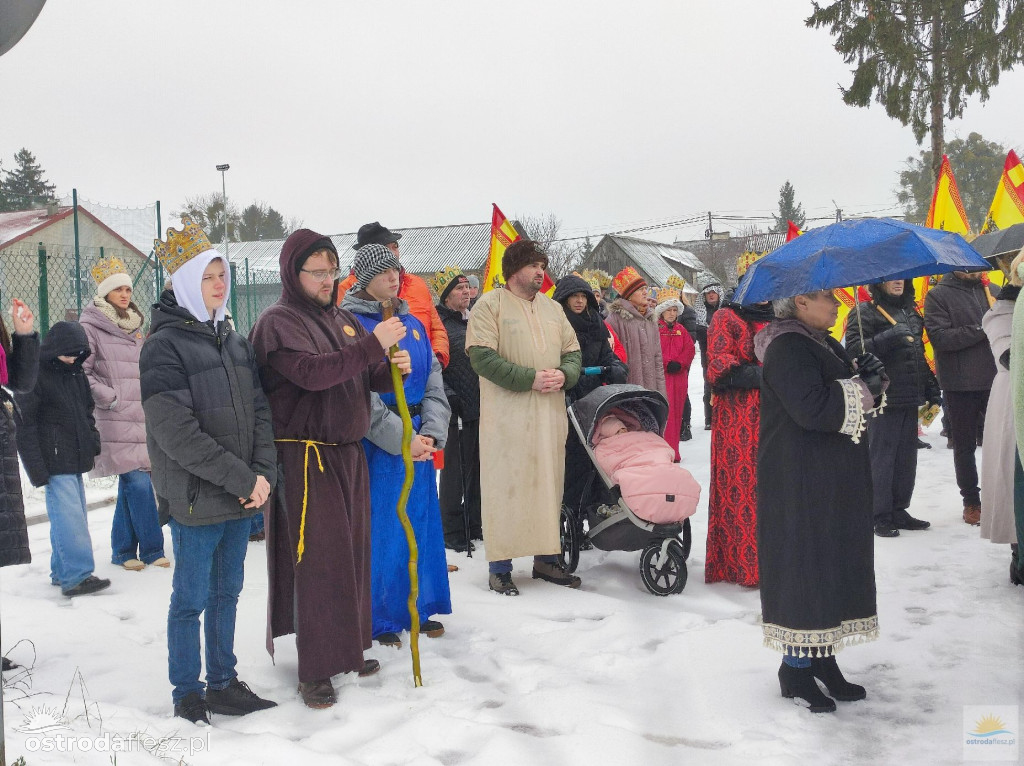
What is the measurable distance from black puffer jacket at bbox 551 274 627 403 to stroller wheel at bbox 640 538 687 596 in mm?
1374

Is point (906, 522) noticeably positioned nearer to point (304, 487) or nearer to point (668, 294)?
point (304, 487)

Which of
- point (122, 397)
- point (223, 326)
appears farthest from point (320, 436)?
point (122, 397)

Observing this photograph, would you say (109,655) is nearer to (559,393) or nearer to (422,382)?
(422,382)

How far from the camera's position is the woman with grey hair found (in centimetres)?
369

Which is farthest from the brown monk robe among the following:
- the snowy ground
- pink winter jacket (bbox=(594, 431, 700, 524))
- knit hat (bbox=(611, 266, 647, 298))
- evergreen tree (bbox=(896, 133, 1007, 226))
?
evergreen tree (bbox=(896, 133, 1007, 226))

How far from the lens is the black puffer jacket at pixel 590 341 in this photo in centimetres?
653

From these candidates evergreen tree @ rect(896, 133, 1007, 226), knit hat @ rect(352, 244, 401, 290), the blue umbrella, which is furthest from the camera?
evergreen tree @ rect(896, 133, 1007, 226)

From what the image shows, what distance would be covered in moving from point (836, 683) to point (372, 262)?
295cm

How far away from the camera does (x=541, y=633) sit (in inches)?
192

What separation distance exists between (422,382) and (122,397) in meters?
2.76

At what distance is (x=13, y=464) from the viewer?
439 centimetres

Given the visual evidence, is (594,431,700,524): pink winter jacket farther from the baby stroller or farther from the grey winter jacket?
the grey winter jacket

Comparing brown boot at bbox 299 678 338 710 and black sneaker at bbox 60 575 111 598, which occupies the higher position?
black sneaker at bbox 60 575 111 598

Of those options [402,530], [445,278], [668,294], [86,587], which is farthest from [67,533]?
[668,294]
